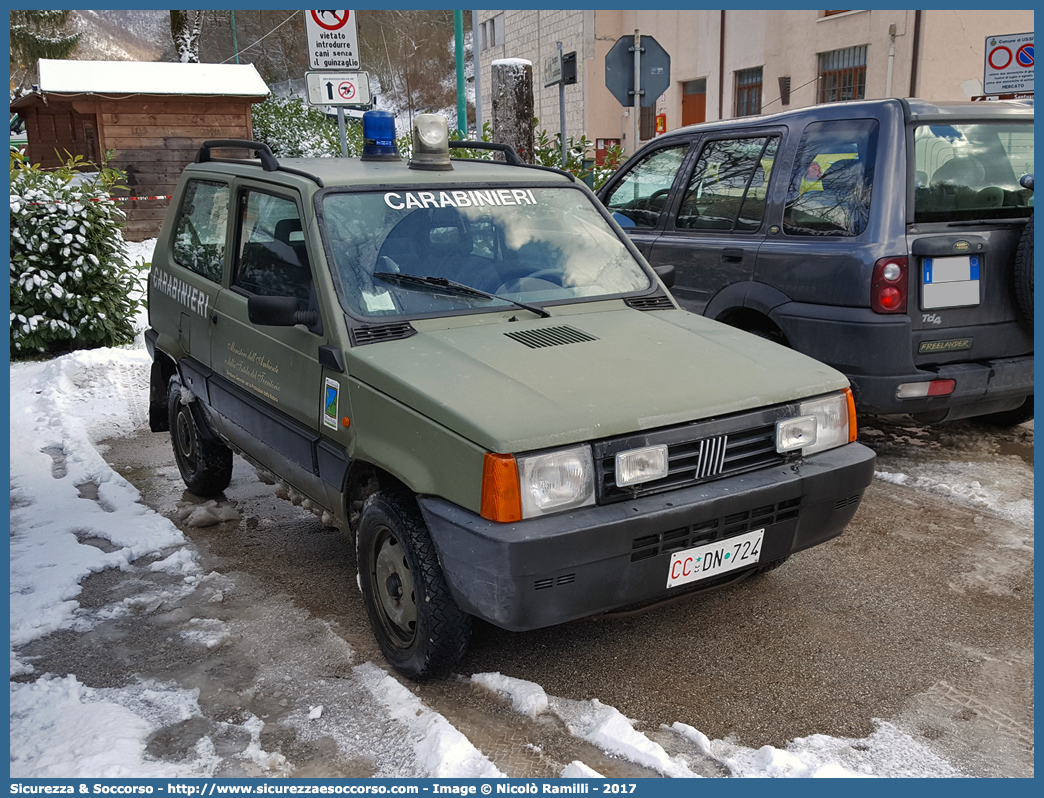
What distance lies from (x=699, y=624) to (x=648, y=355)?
1.17 metres

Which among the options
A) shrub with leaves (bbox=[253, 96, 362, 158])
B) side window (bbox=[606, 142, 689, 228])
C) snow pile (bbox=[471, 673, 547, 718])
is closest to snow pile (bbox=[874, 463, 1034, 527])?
side window (bbox=[606, 142, 689, 228])

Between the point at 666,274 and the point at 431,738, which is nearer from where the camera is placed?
the point at 431,738

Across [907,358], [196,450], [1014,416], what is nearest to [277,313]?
[196,450]

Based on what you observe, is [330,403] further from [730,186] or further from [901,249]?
[730,186]

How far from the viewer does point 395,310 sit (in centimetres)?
374

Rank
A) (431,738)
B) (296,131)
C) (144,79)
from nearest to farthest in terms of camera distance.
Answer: (431,738) < (144,79) < (296,131)

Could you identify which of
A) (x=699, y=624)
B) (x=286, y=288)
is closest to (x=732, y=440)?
(x=699, y=624)

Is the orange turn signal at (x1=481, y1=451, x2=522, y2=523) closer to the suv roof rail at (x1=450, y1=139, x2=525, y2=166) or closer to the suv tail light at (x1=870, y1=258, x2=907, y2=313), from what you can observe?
the suv roof rail at (x1=450, y1=139, x2=525, y2=166)

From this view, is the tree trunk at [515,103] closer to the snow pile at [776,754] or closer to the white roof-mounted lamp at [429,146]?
the white roof-mounted lamp at [429,146]

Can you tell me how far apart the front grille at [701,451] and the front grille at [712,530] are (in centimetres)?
15

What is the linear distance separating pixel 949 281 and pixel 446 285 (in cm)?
291

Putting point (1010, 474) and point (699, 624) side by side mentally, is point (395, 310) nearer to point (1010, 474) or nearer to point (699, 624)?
point (699, 624)

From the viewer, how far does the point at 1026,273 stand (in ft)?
16.7
